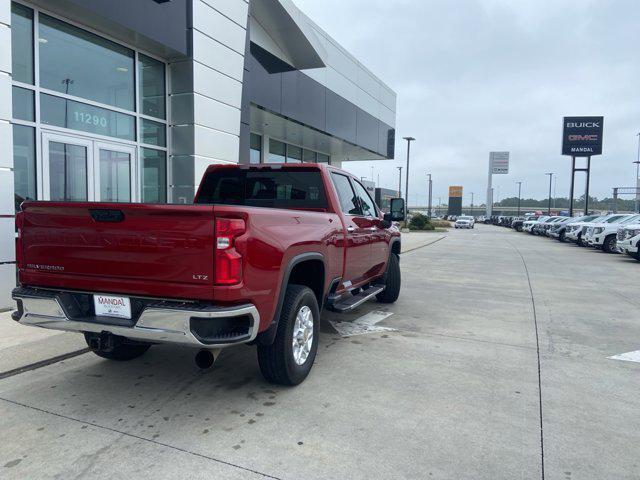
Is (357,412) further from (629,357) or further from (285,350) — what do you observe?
(629,357)

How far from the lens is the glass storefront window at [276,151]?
66.2 feet

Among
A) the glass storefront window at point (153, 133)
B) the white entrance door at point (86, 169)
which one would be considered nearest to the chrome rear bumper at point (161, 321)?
the white entrance door at point (86, 169)

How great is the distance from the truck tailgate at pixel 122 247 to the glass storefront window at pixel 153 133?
6917 millimetres

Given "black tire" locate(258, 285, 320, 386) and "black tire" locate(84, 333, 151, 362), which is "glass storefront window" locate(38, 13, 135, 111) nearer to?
"black tire" locate(84, 333, 151, 362)

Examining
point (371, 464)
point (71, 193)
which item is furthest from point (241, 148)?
point (371, 464)

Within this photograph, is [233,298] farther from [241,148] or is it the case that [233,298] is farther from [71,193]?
[241,148]

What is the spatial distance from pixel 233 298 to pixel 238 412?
1047 mm

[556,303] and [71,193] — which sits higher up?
[71,193]

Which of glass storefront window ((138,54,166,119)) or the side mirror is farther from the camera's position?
glass storefront window ((138,54,166,119))

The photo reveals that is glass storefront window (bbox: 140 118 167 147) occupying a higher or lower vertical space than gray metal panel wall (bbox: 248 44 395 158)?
lower

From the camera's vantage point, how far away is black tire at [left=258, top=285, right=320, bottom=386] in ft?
12.6

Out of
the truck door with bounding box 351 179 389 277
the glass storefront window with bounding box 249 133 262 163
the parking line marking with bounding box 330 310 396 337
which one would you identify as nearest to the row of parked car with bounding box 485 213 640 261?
the truck door with bounding box 351 179 389 277

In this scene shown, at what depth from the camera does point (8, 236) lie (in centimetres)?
662

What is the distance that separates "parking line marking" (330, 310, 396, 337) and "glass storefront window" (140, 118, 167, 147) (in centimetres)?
644
